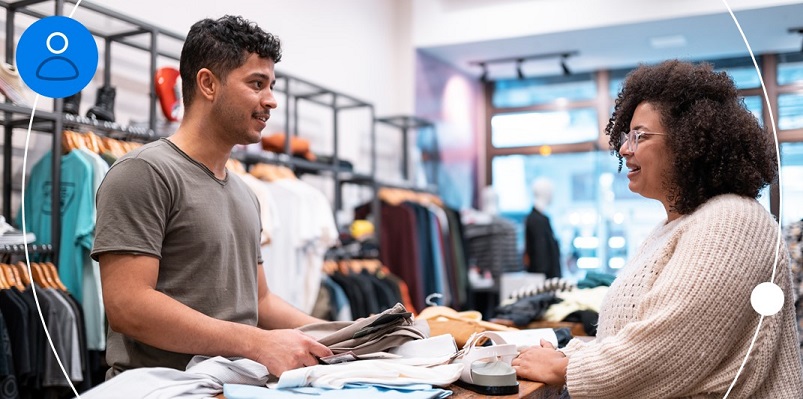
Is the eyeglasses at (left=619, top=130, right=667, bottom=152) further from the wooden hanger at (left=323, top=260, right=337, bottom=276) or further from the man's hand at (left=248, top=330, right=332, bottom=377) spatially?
the wooden hanger at (left=323, top=260, right=337, bottom=276)

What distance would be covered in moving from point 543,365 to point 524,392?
0.16m

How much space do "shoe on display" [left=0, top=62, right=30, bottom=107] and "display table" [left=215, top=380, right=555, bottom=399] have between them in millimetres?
2453

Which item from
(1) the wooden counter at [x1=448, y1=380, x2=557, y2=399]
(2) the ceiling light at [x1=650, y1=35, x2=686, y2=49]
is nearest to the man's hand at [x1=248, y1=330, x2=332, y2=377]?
(1) the wooden counter at [x1=448, y1=380, x2=557, y2=399]

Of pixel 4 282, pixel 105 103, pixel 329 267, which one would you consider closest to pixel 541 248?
pixel 329 267

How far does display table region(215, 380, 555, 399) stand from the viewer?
4.77 feet

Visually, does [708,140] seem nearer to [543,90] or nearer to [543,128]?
[543,128]

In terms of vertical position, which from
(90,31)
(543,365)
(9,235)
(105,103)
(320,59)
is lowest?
(543,365)

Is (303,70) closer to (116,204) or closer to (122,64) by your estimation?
(122,64)

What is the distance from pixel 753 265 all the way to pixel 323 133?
16.4ft

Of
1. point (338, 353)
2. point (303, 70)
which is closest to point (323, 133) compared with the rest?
point (303, 70)

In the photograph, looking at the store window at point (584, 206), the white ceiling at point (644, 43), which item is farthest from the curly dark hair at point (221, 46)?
the store window at point (584, 206)

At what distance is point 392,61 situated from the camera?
24.6ft

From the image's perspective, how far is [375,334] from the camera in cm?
166

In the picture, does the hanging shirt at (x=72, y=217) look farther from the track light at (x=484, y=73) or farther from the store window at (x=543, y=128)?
the store window at (x=543, y=128)
